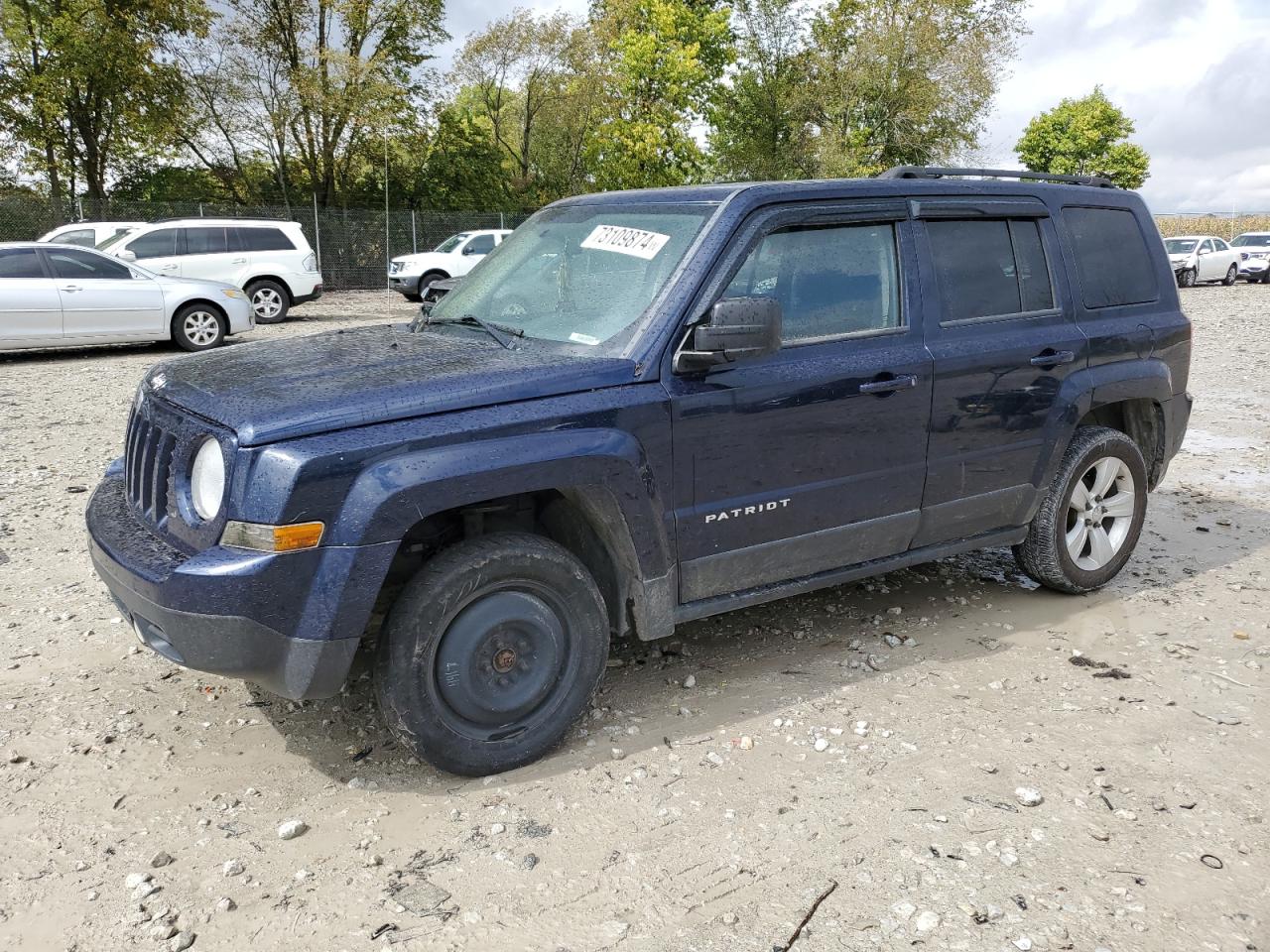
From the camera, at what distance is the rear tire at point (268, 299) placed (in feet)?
56.9

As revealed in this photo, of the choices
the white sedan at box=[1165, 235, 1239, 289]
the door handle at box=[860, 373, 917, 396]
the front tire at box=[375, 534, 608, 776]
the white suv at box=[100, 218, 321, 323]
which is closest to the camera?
the front tire at box=[375, 534, 608, 776]

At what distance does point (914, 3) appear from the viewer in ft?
129

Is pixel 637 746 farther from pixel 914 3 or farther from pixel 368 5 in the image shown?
pixel 914 3

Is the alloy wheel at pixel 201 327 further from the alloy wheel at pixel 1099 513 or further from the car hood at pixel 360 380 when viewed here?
the alloy wheel at pixel 1099 513

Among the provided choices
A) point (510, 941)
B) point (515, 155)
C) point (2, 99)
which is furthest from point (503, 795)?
point (515, 155)

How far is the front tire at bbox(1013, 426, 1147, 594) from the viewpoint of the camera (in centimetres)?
487

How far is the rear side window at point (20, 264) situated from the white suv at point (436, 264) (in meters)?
11.6

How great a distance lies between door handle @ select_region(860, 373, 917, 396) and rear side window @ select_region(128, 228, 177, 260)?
51.3 ft

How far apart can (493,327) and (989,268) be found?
2.20 m

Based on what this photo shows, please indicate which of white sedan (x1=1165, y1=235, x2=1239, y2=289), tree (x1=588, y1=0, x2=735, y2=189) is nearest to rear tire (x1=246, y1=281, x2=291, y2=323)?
tree (x1=588, y1=0, x2=735, y2=189)

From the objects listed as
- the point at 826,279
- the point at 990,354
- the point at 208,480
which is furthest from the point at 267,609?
the point at 990,354

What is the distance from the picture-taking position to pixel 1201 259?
3212 cm

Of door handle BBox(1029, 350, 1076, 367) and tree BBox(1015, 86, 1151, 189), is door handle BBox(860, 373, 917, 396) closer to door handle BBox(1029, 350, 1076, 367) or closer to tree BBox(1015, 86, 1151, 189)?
door handle BBox(1029, 350, 1076, 367)

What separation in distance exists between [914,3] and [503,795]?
4217 centimetres
